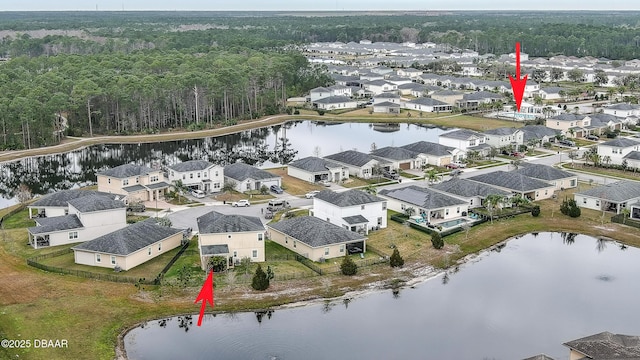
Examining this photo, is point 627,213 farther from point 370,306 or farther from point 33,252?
point 33,252

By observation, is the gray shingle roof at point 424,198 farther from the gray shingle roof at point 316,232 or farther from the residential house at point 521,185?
the gray shingle roof at point 316,232

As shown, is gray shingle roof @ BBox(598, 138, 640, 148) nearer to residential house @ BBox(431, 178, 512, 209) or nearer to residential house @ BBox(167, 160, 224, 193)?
residential house @ BBox(431, 178, 512, 209)

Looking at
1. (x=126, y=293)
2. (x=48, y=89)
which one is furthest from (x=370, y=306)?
(x=48, y=89)

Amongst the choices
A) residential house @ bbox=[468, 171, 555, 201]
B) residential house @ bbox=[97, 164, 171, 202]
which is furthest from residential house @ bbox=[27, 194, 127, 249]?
residential house @ bbox=[468, 171, 555, 201]

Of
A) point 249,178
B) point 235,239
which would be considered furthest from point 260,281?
point 249,178

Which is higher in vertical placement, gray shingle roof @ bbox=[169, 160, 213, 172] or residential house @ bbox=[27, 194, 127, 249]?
gray shingle roof @ bbox=[169, 160, 213, 172]
